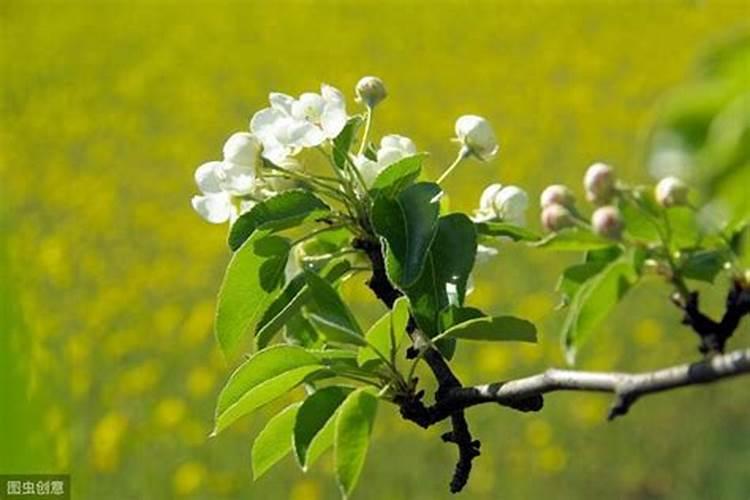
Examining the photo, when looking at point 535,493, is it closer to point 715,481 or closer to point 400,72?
point 715,481

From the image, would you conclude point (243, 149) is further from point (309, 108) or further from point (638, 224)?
point (638, 224)

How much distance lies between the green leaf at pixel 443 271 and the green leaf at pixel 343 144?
0.21ft

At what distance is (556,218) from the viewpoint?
628mm

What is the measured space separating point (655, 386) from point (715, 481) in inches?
113

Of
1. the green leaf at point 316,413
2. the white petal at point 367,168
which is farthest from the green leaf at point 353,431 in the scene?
the white petal at point 367,168

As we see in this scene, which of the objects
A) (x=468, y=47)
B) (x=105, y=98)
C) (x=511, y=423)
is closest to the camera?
(x=511, y=423)

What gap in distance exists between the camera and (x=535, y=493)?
335 centimetres

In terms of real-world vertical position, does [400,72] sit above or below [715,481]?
above

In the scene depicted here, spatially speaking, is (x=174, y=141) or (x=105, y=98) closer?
(x=174, y=141)

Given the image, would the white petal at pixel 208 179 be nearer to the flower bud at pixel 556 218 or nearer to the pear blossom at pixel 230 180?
the pear blossom at pixel 230 180

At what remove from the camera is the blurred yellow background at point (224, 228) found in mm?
3352

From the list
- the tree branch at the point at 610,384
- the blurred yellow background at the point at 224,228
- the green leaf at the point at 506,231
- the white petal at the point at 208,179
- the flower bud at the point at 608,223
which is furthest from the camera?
the blurred yellow background at the point at 224,228

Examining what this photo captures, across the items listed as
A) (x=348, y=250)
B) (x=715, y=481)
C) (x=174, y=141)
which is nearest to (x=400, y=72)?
(x=174, y=141)

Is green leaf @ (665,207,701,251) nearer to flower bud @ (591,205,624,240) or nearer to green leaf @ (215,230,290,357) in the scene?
flower bud @ (591,205,624,240)
